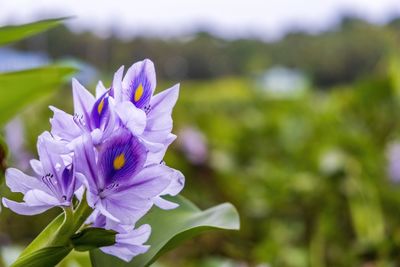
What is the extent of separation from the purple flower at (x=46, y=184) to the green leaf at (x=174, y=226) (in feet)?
0.13

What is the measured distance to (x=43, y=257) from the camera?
1.05 ft

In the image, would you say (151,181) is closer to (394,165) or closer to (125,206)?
(125,206)

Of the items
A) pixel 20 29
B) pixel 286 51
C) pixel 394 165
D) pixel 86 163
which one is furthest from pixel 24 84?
pixel 286 51

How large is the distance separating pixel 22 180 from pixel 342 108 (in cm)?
180

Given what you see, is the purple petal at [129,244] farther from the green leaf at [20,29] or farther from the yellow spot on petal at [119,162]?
the green leaf at [20,29]

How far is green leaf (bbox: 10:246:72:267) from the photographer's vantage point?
1.05ft

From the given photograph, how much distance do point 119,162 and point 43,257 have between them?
6 cm

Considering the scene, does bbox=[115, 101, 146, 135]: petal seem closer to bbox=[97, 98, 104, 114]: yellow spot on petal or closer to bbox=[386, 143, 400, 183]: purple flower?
bbox=[97, 98, 104, 114]: yellow spot on petal

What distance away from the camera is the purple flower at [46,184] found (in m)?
0.33

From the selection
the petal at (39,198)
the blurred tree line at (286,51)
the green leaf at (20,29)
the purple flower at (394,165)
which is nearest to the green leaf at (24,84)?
the green leaf at (20,29)

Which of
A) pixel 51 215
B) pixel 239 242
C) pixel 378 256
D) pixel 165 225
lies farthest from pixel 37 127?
pixel 165 225

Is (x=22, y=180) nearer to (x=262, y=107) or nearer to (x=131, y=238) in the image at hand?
(x=131, y=238)

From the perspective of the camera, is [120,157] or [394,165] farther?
[394,165]

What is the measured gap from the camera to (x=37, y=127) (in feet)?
6.64
